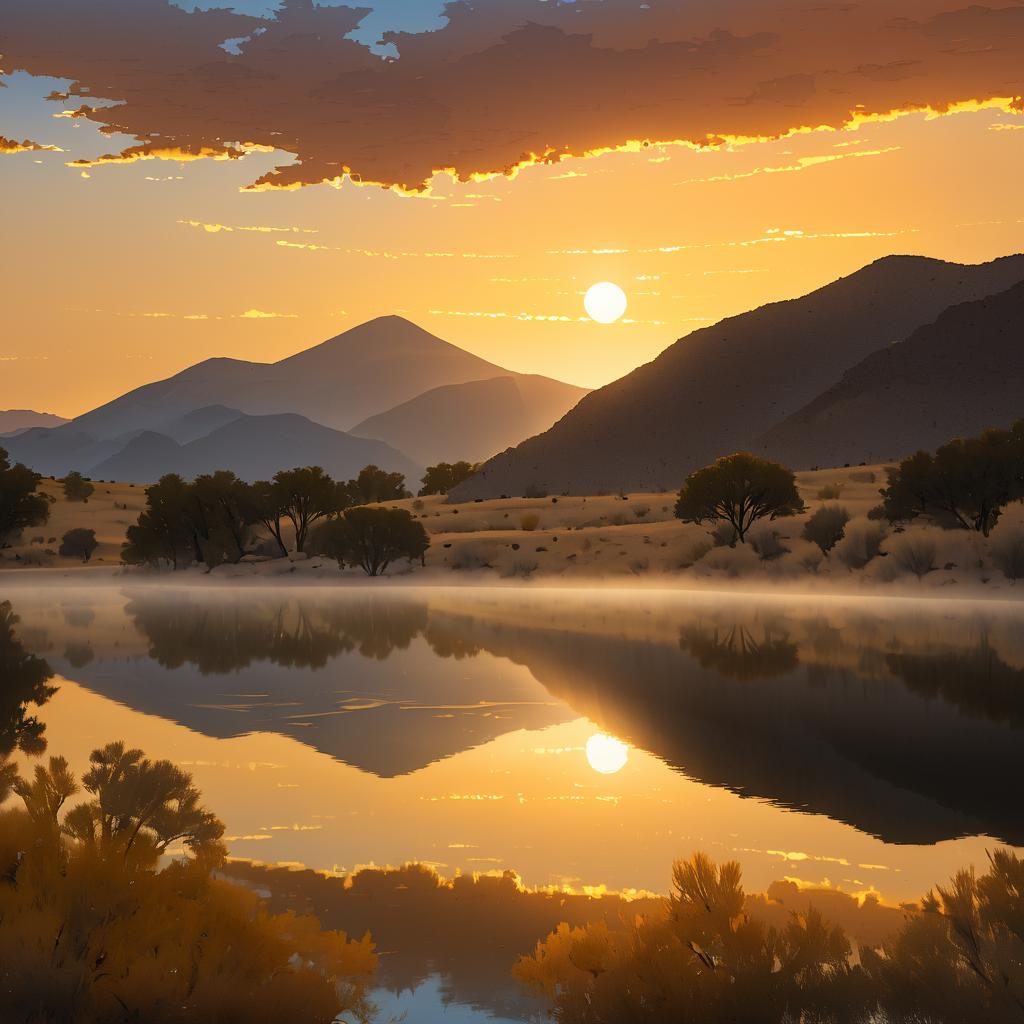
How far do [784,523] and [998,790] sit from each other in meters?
45.8

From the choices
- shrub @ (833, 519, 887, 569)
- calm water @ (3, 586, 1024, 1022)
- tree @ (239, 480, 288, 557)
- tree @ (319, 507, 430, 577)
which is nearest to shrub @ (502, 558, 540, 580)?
tree @ (319, 507, 430, 577)

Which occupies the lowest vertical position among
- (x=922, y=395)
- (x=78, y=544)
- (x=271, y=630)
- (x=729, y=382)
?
(x=271, y=630)

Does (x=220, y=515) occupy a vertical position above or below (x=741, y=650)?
above

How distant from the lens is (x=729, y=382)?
147750mm

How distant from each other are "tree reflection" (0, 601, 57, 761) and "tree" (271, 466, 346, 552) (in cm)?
3846

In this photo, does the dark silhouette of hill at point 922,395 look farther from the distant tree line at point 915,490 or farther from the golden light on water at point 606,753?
the golden light on water at point 606,753

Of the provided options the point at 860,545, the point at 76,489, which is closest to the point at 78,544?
the point at 76,489

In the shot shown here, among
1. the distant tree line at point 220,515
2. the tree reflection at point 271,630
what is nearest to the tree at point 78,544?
A: the distant tree line at point 220,515

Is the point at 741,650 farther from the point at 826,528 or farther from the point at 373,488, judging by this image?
the point at 373,488

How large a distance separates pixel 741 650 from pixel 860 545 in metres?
25.0

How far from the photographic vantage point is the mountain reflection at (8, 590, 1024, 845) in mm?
12672

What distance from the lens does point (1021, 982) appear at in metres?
5.59

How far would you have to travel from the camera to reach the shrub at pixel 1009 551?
4206cm

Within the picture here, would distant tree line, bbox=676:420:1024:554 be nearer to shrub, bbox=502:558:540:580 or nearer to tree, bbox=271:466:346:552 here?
shrub, bbox=502:558:540:580
